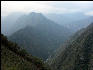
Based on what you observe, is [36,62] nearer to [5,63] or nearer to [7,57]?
[7,57]

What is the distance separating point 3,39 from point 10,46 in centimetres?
158

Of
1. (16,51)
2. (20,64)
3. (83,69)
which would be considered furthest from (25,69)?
(83,69)

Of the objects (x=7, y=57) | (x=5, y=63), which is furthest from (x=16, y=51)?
(x=5, y=63)

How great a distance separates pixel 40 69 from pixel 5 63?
28.2 ft

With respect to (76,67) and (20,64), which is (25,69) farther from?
(76,67)

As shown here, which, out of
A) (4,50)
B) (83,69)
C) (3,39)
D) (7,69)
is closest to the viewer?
(7,69)

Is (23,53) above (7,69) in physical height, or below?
below

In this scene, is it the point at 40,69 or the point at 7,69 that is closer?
the point at 7,69

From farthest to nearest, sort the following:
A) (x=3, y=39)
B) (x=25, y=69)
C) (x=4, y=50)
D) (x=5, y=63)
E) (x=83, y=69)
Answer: (x=83, y=69), (x=3, y=39), (x=4, y=50), (x=25, y=69), (x=5, y=63)

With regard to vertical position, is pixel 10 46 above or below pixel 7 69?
below

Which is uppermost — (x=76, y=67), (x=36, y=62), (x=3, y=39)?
(x=3, y=39)

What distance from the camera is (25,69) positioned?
3130 centimetres

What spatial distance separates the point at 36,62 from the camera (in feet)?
130

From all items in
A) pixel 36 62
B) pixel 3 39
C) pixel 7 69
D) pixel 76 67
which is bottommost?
pixel 76 67
